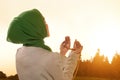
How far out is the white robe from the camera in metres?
1.10

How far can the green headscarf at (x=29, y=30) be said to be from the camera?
1127 millimetres

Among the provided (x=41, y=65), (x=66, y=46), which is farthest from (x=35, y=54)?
(x=66, y=46)

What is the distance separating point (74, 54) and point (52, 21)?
1730 millimetres

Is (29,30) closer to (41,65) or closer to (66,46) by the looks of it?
(41,65)

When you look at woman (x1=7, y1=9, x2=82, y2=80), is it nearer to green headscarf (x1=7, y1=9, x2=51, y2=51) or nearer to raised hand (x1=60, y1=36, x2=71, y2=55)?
green headscarf (x1=7, y1=9, x2=51, y2=51)

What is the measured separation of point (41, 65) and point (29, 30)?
0.14m

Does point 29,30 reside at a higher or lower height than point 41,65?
higher

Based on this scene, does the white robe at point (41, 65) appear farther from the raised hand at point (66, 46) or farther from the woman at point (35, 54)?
the raised hand at point (66, 46)

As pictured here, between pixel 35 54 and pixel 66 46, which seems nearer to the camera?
pixel 35 54

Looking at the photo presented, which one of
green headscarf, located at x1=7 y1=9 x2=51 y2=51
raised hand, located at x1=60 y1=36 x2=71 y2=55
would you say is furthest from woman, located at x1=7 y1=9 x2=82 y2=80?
raised hand, located at x1=60 y1=36 x2=71 y2=55

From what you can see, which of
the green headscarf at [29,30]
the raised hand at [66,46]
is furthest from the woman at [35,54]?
the raised hand at [66,46]

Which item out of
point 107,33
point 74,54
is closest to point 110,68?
point 107,33

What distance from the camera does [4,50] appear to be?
10.7ft

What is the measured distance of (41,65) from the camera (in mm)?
1111
